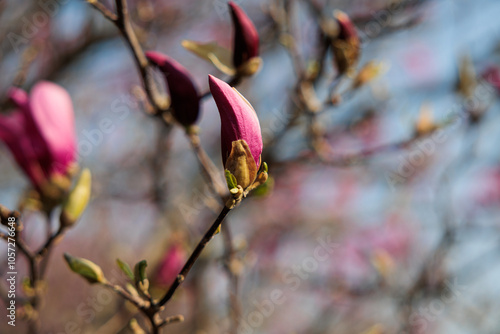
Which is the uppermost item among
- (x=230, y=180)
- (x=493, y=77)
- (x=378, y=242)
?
(x=230, y=180)

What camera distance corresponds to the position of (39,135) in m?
0.92

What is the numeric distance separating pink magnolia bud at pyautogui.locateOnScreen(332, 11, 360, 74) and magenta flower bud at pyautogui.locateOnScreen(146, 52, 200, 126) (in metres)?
0.38

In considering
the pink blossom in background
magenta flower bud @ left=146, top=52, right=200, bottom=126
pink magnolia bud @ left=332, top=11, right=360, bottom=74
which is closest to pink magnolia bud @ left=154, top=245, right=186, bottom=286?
magenta flower bud @ left=146, top=52, right=200, bottom=126

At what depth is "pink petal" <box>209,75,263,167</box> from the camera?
1.85ft

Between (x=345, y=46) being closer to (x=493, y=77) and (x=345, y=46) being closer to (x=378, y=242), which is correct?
(x=493, y=77)

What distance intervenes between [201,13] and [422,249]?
5.81 feet

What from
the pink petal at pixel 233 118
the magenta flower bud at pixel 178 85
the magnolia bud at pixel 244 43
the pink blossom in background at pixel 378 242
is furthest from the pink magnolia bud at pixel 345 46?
the pink blossom in background at pixel 378 242

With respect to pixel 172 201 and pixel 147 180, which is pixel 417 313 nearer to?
pixel 172 201

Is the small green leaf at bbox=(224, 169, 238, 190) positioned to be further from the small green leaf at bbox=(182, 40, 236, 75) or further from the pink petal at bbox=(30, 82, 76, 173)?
the pink petal at bbox=(30, 82, 76, 173)

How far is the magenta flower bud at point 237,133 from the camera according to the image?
57cm

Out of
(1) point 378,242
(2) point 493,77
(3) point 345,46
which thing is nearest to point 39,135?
(3) point 345,46

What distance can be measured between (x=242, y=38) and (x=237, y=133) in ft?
0.95

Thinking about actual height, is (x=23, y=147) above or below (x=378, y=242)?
above

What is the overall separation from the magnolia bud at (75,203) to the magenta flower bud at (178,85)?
0.62ft
